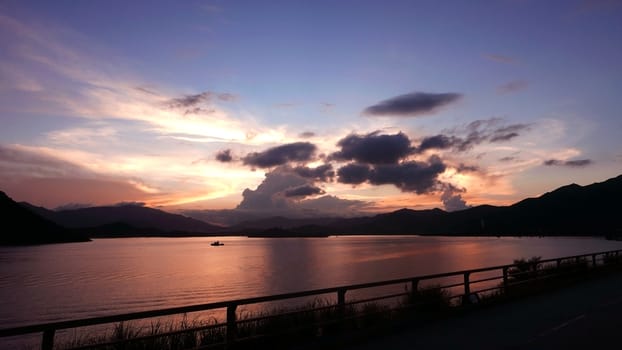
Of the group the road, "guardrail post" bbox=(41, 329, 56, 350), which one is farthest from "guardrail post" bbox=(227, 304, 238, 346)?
"guardrail post" bbox=(41, 329, 56, 350)

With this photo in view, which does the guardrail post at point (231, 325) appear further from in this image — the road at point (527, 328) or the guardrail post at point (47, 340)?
the guardrail post at point (47, 340)

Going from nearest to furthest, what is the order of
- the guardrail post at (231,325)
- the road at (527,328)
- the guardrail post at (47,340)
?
the guardrail post at (47,340), the guardrail post at (231,325), the road at (527,328)

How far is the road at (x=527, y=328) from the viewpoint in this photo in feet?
30.8

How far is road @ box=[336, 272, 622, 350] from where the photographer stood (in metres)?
9.40

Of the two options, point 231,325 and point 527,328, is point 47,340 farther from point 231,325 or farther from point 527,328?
point 527,328

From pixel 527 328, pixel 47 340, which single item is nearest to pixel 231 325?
pixel 47 340

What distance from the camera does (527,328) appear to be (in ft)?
36.3

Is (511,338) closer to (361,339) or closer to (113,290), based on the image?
(361,339)

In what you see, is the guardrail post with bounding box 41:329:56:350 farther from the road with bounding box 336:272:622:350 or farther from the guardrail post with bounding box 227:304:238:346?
the road with bounding box 336:272:622:350

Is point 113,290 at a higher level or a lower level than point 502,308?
lower

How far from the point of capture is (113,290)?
185 feet

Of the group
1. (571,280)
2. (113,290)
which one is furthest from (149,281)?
(571,280)

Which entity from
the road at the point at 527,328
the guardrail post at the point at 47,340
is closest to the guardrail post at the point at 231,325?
the road at the point at 527,328

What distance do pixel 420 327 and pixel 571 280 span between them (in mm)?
13044
